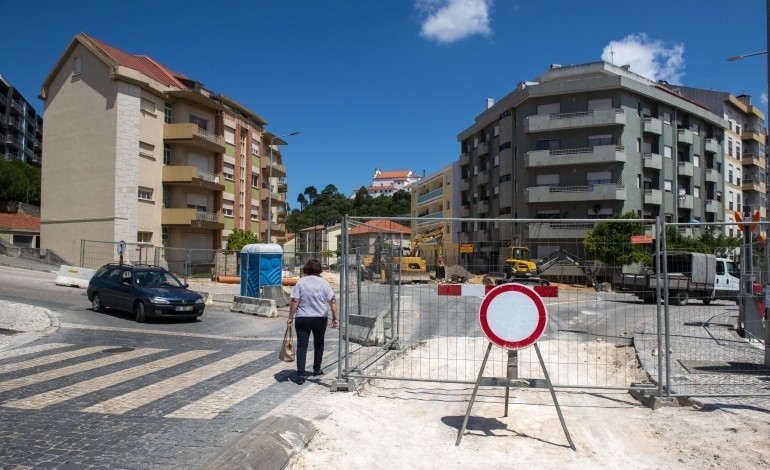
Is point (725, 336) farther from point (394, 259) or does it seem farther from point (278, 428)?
point (278, 428)

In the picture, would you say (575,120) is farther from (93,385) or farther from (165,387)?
(93,385)

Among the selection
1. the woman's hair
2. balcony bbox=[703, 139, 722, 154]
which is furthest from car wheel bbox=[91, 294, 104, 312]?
balcony bbox=[703, 139, 722, 154]

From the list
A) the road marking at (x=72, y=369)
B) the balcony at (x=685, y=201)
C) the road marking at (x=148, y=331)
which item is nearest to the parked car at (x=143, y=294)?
the road marking at (x=148, y=331)

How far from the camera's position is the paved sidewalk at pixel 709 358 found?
691 cm

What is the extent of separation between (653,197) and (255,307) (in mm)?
41150

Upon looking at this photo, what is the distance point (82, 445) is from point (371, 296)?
17.2ft

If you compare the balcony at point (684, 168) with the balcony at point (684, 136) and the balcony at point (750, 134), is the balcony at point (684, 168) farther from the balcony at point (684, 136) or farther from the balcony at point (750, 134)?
the balcony at point (750, 134)

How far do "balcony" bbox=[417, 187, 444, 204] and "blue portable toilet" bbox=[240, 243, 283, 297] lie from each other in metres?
53.6

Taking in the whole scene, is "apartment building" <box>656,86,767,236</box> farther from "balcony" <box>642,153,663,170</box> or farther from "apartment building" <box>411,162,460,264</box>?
"apartment building" <box>411,162,460,264</box>

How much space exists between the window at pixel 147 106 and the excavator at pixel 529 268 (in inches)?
1415

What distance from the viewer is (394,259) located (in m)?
9.44

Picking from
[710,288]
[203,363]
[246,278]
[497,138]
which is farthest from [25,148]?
[710,288]

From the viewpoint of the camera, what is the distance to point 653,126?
47.5 meters

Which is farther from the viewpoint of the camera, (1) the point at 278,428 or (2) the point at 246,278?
(2) the point at 246,278
